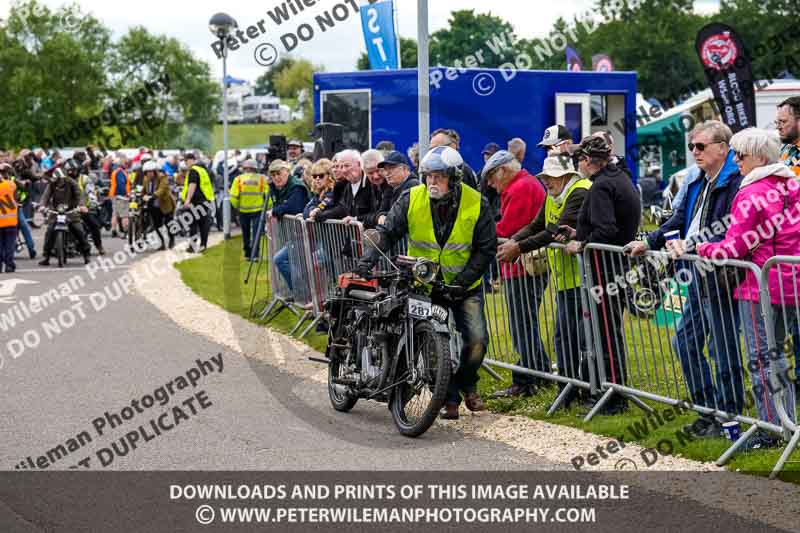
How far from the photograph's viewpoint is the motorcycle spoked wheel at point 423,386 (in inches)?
312

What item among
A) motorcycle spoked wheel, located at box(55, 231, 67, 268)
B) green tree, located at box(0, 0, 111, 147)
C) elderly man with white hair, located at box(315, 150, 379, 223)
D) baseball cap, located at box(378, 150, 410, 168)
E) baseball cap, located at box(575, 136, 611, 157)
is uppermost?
green tree, located at box(0, 0, 111, 147)

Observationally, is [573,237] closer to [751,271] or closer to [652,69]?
[751,271]

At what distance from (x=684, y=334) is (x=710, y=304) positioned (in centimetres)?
36

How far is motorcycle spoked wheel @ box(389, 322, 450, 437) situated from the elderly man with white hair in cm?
390

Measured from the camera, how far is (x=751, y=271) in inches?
275

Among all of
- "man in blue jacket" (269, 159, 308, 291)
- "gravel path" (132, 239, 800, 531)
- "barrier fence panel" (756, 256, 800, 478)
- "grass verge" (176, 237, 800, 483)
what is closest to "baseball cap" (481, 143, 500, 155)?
"man in blue jacket" (269, 159, 308, 291)

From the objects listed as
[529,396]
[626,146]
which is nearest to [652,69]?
[626,146]

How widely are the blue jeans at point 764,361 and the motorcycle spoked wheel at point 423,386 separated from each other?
1.99m

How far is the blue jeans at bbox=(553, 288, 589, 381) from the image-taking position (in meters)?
8.79

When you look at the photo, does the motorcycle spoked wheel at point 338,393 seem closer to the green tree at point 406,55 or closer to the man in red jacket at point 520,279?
the man in red jacket at point 520,279

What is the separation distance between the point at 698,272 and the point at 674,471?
1291mm

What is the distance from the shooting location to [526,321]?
9.50 metres

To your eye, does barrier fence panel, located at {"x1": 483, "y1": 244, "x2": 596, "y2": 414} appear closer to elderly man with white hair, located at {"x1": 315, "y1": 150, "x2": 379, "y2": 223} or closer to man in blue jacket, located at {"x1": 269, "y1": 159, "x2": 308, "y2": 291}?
elderly man with white hair, located at {"x1": 315, "y1": 150, "x2": 379, "y2": 223}

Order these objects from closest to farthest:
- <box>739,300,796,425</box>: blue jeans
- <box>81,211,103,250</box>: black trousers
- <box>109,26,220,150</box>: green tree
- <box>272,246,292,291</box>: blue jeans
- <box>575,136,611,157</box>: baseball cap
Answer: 1. <box>739,300,796,425</box>: blue jeans
2. <box>575,136,611,157</box>: baseball cap
3. <box>272,246,292,291</box>: blue jeans
4. <box>81,211,103,250</box>: black trousers
5. <box>109,26,220,150</box>: green tree
